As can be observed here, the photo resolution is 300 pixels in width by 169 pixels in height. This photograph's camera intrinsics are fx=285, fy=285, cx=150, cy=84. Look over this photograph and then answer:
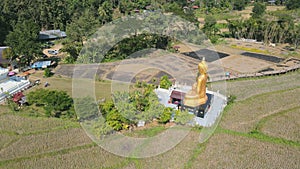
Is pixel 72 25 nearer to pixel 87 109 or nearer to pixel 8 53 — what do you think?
pixel 8 53

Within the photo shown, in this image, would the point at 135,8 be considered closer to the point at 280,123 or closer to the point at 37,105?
the point at 37,105

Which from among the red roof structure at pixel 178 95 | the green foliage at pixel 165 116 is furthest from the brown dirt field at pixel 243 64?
the green foliage at pixel 165 116

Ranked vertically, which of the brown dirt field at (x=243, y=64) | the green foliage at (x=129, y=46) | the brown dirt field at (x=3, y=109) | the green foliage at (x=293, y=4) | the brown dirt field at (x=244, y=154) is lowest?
the brown dirt field at (x=244, y=154)

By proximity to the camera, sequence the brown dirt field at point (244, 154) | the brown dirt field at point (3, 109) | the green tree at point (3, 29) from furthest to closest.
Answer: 1. the green tree at point (3, 29)
2. the brown dirt field at point (3, 109)
3. the brown dirt field at point (244, 154)

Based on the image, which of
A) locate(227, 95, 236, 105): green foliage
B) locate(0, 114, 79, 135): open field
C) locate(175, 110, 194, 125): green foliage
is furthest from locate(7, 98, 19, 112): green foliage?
locate(227, 95, 236, 105): green foliage

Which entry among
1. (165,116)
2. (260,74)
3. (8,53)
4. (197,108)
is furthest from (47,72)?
(260,74)

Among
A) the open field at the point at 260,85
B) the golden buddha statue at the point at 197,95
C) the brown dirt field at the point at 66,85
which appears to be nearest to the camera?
the golden buddha statue at the point at 197,95

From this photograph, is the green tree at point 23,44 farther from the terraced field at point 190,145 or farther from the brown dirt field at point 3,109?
the terraced field at point 190,145

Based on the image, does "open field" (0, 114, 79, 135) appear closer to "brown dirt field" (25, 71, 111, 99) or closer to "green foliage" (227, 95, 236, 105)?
"brown dirt field" (25, 71, 111, 99)
